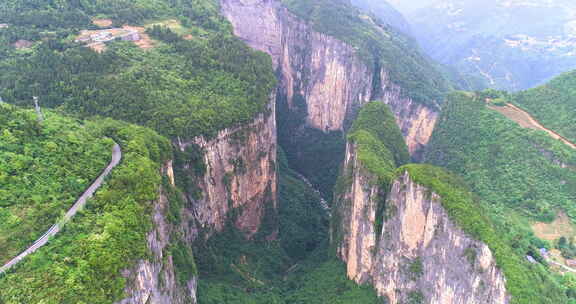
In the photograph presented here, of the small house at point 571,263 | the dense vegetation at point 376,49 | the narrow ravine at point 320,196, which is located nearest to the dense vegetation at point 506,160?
the small house at point 571,263

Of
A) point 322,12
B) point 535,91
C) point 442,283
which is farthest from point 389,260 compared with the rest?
point 322,12

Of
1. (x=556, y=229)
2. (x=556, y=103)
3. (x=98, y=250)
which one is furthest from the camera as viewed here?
(x=556, y=103)

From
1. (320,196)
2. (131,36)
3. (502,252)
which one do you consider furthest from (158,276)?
(320,196)

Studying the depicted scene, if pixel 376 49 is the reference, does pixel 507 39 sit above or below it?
above

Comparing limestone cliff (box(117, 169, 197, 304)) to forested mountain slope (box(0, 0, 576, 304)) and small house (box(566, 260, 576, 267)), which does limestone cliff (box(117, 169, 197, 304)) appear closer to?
forested mountain slope (box(0, 0, 576, 304))

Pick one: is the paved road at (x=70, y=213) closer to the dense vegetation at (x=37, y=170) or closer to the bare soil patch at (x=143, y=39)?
the dense vegetation at (x=37, y=170)

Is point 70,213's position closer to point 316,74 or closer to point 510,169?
point 510,169

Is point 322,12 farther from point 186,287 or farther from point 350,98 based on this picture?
point 186,287

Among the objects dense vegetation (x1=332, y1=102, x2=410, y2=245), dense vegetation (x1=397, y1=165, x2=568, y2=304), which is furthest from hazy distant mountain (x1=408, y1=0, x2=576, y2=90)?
dense vegetation (x1=397, y1=165, x2=568, y2=304)
